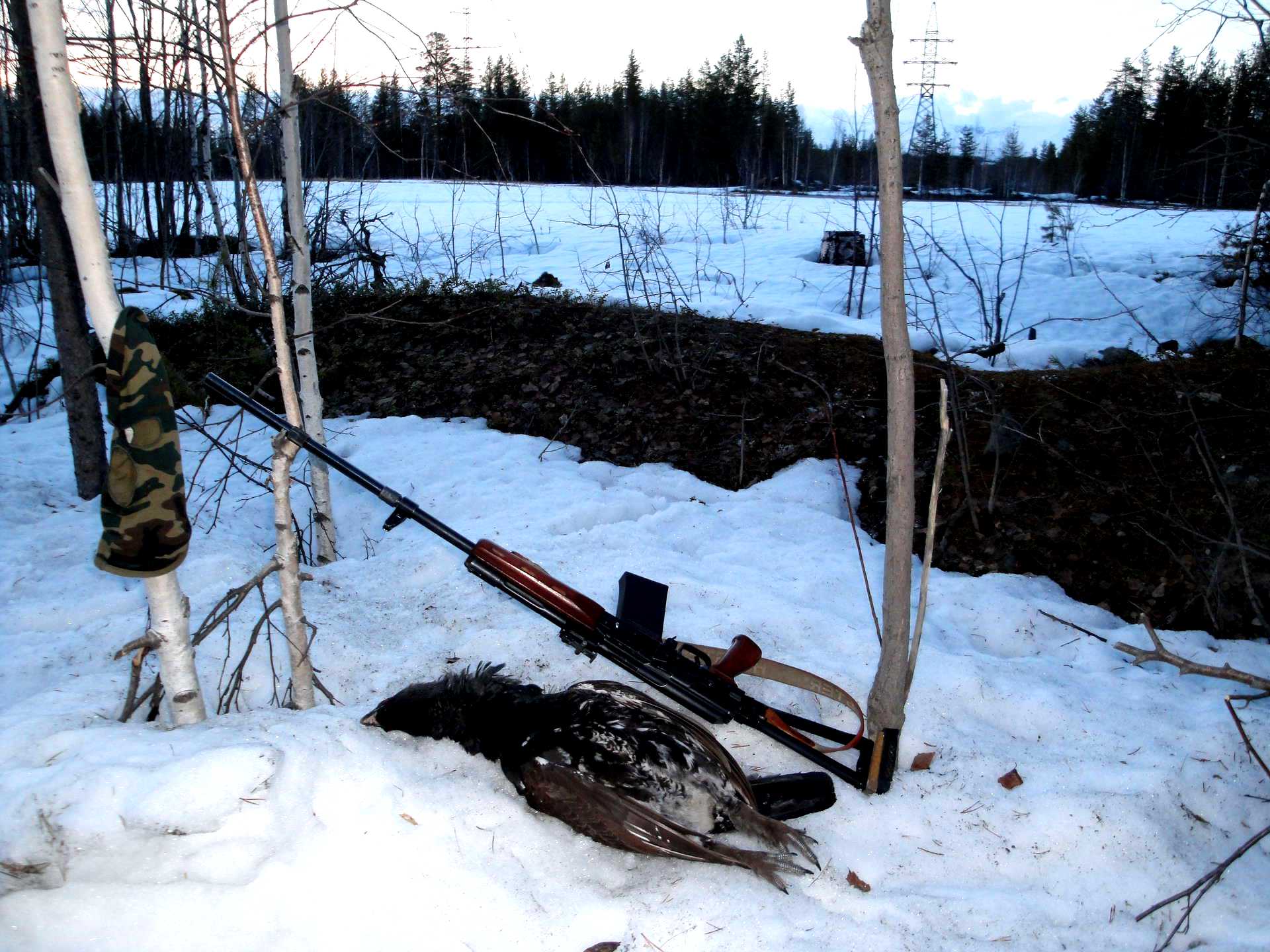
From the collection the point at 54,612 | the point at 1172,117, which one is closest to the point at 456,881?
the point at 54,612

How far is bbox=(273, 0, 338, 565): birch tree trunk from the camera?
14.4ft

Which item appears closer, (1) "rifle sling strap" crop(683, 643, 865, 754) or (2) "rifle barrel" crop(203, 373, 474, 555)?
(2) "rifle barrel" crop(203, 373, 474, 555)

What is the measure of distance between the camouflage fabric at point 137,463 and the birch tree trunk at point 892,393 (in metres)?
2.14

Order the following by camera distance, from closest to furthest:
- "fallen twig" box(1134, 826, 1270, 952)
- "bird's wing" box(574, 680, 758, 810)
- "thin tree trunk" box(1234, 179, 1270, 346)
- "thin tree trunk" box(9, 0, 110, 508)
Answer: "fallen twig" box(1134, 826, 1270, 952) → "bird's wing" box(574, 680, 758, 810) → "thin tree trunk" box(9, 0, 110, 508) → "thin tree trunk" box(1234, 179, 1270, 346)

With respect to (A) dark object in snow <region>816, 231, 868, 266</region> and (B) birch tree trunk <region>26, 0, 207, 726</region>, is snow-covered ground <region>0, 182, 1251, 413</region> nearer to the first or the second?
(A) dark object in snow <region>816, 231, 868, 266</region>

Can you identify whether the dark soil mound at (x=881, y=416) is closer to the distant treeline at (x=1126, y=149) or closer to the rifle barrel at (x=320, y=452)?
the rifle barrel at (x=320, y=452)

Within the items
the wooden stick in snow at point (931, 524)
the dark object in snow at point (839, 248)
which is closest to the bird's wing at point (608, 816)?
the wooden stick in snow at point (931, 524)

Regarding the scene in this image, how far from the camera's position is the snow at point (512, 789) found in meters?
2.14

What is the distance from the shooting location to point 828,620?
3889 mm

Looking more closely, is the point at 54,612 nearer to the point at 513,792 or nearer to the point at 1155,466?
the point at 513,792

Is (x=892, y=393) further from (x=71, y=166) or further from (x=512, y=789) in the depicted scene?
(x=71, y=166)

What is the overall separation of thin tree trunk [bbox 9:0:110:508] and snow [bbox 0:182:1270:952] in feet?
1.64

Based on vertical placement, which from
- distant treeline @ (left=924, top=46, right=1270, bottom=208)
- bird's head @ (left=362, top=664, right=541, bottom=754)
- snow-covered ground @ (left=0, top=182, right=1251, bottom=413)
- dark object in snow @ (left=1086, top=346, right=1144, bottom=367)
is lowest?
bird's head @ (left=362, top=664, right=541, bottom=754)

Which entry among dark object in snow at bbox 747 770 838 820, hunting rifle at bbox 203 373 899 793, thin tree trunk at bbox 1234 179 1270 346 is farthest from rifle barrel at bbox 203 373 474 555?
thin tree trunk at bbox 1234 179 1270 346
